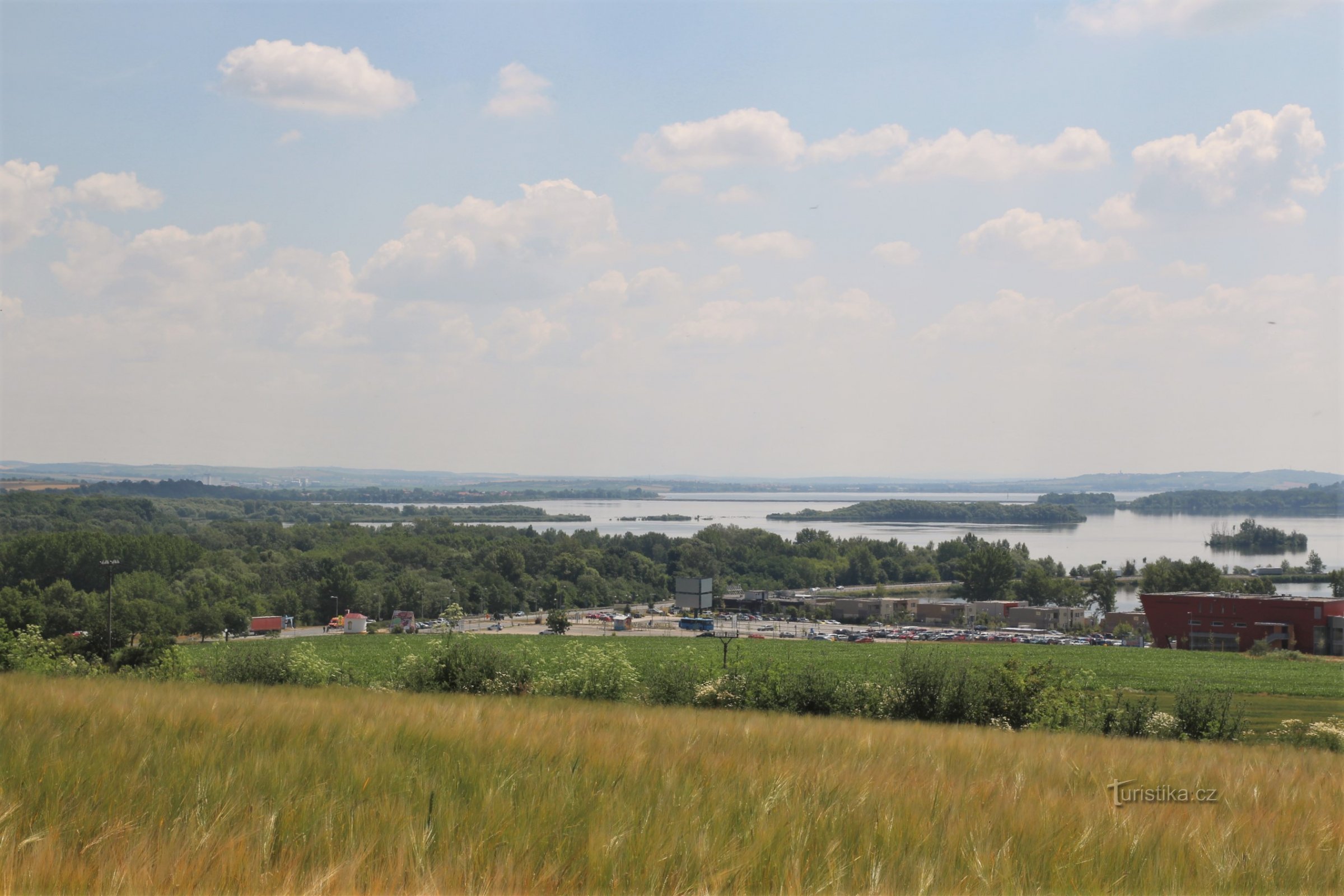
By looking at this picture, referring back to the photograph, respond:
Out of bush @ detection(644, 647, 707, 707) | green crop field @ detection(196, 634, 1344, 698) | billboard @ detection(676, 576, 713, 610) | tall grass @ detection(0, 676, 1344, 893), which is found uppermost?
tall grass @ detection(0, 676, 1344, 893)

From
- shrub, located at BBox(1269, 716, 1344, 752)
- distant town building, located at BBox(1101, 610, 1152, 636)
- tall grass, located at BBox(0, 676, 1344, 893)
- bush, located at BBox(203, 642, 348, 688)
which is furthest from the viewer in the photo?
distant town building, located at BBox(1101, 610, 1152, 636)

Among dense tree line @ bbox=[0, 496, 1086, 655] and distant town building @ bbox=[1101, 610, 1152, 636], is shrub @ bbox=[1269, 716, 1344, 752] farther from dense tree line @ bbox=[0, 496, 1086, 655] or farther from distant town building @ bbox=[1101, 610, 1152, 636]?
distant town building @ bbox=[1101, 610, 1152, 636]

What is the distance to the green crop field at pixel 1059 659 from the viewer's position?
4284 cm

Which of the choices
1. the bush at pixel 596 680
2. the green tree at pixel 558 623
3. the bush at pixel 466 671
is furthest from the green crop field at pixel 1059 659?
the bush at pixel 596 680

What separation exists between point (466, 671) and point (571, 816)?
13.3 m

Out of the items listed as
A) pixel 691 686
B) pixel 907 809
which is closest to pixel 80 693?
pixel 907 809

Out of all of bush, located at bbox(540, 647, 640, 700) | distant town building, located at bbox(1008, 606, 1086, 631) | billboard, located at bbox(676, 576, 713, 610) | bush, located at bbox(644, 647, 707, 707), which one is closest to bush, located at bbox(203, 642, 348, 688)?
bush, located at bbox(540, 647, 640, 700)

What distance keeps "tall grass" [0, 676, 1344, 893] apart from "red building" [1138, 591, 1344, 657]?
7080 cm

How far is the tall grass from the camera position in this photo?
119 inches

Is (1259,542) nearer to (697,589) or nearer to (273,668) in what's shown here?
(697,589)

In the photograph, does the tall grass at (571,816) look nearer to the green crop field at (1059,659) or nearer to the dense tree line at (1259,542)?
the green crop field at (1059,659)

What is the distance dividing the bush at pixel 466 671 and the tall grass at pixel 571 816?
32.7 feet

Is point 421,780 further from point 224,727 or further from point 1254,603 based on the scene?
point 1254,603

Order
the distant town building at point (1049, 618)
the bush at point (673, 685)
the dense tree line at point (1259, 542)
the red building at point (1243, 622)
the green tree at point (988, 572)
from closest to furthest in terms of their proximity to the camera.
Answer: the bush at point (673, 685), the red building at point (1243, 622), the distant town building at point (1049, 618), the green tree at point (988, 572), the dense tree line at point (1259, 542)
